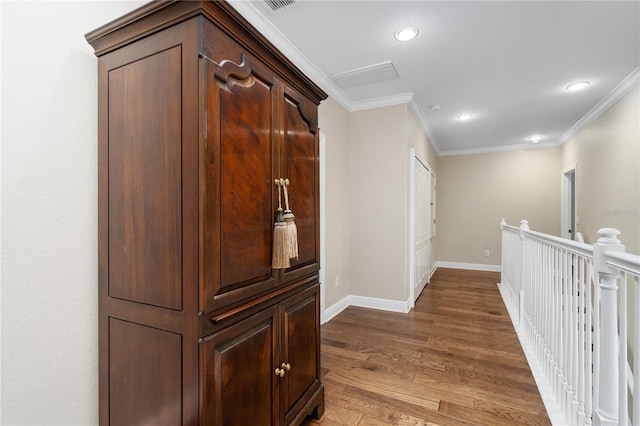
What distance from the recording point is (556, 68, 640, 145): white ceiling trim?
2.95 meters

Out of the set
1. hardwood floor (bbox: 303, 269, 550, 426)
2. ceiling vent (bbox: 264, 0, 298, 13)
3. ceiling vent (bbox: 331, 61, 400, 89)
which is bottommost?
hardwood floor (bbox: 303, 269, 550, 426)

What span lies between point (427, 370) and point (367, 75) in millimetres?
2664

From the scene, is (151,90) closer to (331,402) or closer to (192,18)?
(192,18)

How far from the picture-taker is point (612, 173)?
345 centimetres

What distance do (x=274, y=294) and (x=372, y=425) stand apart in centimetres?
104

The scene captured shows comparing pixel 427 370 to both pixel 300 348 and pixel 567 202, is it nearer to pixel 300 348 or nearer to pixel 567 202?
pixel 300 348

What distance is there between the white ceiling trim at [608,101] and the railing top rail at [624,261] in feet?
9.91

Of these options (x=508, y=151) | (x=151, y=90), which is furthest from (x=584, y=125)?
(x=151, y=90)

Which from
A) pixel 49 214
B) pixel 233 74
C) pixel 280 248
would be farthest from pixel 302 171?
pixel 49 214

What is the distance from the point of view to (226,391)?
1.02 meters

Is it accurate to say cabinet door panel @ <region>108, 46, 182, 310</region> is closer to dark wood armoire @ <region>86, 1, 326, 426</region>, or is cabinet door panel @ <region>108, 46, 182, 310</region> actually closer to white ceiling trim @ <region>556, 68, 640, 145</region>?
dark wood armoire @ <region>86, 1, 326, 426</region>

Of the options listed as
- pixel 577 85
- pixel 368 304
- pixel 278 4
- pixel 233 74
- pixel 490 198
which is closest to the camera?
pixel 233 74

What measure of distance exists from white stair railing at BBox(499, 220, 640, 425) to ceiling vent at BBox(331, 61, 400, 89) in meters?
1.94

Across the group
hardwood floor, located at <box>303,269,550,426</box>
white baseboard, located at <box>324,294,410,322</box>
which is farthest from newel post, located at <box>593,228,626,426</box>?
white baseboard, located at <box>324,294,410,322</box>
